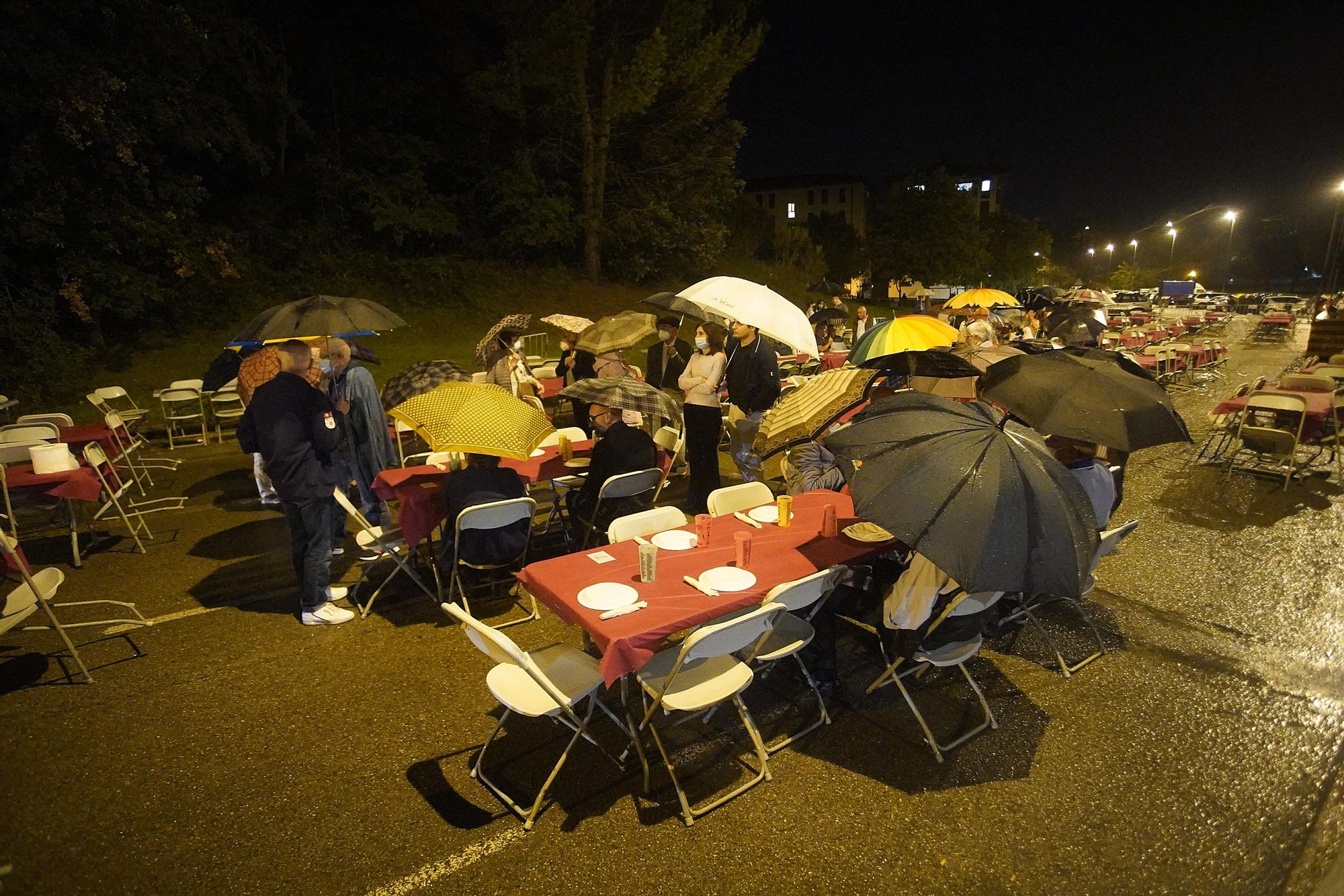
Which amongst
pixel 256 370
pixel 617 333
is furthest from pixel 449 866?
pixel 617 333

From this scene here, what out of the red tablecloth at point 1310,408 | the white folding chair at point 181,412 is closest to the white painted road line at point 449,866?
the red tablecloth at point 1310,408

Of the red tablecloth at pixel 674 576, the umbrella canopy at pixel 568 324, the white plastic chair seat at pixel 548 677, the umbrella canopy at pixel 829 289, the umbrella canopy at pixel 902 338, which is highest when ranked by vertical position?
the umbrella canopy at pixel 829 289

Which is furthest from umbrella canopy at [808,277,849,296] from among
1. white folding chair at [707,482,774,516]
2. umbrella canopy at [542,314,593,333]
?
white folding chair at [707,482,774,516]

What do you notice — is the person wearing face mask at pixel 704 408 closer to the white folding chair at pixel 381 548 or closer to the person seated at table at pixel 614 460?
the person seated at table at pixel 614 460

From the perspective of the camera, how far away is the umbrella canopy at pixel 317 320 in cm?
555

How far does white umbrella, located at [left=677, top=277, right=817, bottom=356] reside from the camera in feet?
18.3

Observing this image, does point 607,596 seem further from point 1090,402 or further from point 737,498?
point 1090,402

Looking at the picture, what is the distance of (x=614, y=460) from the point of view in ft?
17.0

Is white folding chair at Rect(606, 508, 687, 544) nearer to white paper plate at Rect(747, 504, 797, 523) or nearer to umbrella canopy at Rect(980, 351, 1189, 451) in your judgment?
white paper plate at Rect(747, 504, 797, 523)

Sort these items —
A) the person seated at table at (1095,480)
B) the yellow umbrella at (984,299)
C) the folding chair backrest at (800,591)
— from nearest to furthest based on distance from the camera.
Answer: the folding chair backrest at (800,591) < the person seated at table at (1095,480) < the yellow umbrella at (984,299)

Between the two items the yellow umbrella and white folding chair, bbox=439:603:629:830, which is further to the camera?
the yellow umbrella

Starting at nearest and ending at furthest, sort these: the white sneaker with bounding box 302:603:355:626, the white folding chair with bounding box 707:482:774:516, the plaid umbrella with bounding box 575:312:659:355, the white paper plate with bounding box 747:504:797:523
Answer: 1. the white paper plate with bounding box 747:504:797:523
2. the white folding chair with bounding box 707:482:774:516
3. the white sneaker with bounding box 302:603:355:626
4. the plaid umbrella with bounding box 575:312:659:355

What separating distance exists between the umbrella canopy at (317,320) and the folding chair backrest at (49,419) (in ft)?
11.3

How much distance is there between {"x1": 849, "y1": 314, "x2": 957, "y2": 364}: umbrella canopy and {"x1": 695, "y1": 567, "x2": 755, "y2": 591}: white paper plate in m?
3.14
